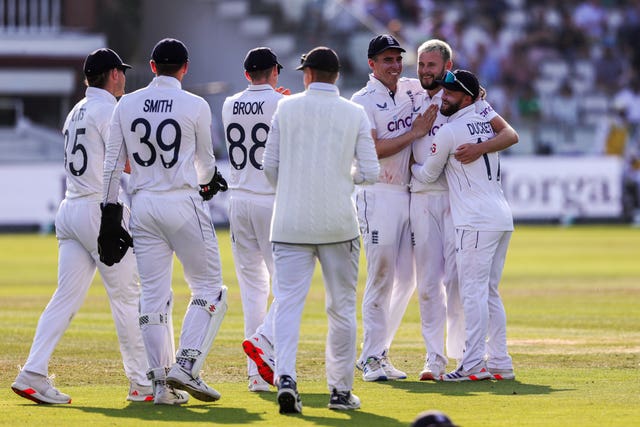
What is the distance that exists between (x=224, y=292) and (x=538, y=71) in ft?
108

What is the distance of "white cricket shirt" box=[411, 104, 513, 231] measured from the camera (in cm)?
1096

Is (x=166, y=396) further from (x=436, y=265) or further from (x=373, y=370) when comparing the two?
(x=436, y=265)

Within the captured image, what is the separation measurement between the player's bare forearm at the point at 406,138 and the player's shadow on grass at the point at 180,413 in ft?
8.94

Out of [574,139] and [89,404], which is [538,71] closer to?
[574,139]

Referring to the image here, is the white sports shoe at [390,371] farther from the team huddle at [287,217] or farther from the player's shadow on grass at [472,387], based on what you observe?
the player's shadow on grass at [472,387]

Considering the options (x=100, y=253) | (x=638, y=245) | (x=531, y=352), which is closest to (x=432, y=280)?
(x=531, y=352)

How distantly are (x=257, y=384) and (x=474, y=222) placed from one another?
2179mm

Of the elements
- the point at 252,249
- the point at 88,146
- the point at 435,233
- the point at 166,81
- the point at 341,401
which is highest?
the point at 166,81

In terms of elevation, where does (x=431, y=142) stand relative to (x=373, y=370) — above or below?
above

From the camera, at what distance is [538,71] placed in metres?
41.6

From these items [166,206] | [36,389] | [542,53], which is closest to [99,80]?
[166,206]

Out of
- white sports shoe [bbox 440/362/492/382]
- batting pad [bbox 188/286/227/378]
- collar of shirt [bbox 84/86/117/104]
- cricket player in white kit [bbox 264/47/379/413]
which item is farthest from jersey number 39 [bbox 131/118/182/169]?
white sports shoe [bbox 440/362/492/382]

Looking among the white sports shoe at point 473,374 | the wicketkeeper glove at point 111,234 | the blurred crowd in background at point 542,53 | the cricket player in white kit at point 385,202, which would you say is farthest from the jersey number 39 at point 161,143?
the blurred crowd in background at point 542,53

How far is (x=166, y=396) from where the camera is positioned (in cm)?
967
